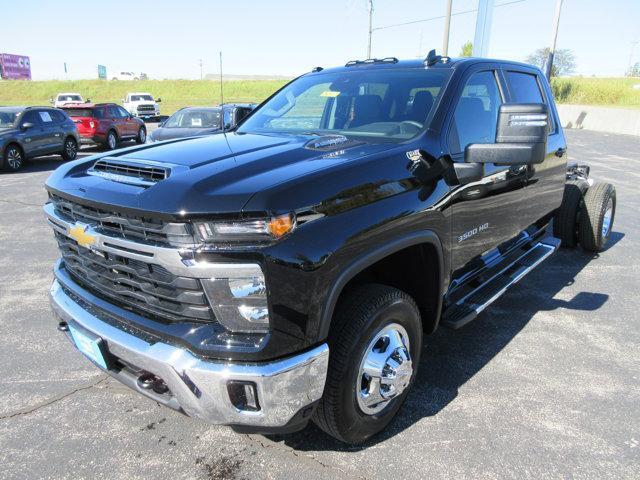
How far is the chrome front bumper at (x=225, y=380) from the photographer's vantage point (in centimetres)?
193

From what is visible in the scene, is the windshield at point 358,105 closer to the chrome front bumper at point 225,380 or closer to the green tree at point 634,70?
the chrome front bumper at point 225,380

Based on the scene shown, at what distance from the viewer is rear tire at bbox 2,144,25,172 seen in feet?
40.6

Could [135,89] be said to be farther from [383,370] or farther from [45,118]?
[383,370]

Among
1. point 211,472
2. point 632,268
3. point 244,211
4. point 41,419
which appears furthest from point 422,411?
point 632,268

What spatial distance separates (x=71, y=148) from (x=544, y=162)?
47.6ft

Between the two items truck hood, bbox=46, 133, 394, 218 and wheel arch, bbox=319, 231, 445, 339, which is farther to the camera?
wheel arch, bbox=319, 231, 445, 339

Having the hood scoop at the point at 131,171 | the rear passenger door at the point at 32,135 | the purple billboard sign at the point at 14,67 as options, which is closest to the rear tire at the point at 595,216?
the hood scoop at the point at 131,171

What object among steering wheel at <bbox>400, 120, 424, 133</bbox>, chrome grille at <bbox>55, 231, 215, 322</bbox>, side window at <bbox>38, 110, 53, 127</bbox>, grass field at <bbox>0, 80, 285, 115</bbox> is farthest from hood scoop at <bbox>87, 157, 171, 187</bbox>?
grass field at <bbox>0, 80, 285, 115</bbox>

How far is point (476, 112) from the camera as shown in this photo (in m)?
3.29

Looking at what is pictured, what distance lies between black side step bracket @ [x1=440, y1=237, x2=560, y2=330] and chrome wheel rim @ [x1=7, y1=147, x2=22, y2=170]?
1291 centimetres

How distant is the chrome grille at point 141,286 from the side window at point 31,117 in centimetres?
1280

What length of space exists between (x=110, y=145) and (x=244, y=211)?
17.3m

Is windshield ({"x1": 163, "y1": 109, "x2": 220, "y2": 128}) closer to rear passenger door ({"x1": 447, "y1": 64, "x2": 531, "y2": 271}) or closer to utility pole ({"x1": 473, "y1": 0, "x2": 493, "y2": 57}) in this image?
utility pole ({"x1": 473, "y1": 0, "x2": 493, "y2": 57})

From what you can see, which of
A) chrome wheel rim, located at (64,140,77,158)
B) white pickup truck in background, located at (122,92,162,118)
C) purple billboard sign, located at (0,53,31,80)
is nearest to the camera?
chrome wheel rim, located at (64,140,77,158)
